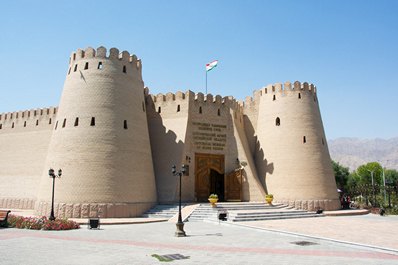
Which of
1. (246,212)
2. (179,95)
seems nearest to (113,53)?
(179,95)

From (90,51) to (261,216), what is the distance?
55.3ft

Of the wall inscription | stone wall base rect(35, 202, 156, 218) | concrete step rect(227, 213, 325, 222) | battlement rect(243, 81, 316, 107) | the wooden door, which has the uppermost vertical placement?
battlement rect(243, 81, 316, 107)

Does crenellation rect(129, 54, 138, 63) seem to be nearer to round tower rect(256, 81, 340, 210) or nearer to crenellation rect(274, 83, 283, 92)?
round tower rect(256, 81, 340, 210)

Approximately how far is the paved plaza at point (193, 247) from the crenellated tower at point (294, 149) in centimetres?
1218

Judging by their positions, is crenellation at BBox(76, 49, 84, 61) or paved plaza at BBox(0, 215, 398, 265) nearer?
paved plaza at BBox(0, 215, 398, 265)

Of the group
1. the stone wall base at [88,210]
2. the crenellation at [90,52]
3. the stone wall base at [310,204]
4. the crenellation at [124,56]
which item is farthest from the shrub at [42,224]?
the stone wall base at [310,204]

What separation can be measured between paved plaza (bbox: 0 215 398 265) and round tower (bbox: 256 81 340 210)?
40.0 feet

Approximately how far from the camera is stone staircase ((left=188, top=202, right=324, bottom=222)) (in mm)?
21406

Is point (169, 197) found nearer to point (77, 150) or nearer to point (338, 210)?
point (77, 150)

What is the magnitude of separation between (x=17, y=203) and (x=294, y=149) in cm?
2505

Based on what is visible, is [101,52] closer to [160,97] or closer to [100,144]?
[160,97]

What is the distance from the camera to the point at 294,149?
1128 inches

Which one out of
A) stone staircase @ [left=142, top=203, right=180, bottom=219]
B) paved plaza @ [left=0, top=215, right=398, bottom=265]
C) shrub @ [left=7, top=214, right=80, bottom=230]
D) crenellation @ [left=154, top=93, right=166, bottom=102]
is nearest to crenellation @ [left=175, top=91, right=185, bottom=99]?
crenellation @ [left=154, top=93, right=166, bottom=102]

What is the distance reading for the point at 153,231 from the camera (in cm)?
1642
